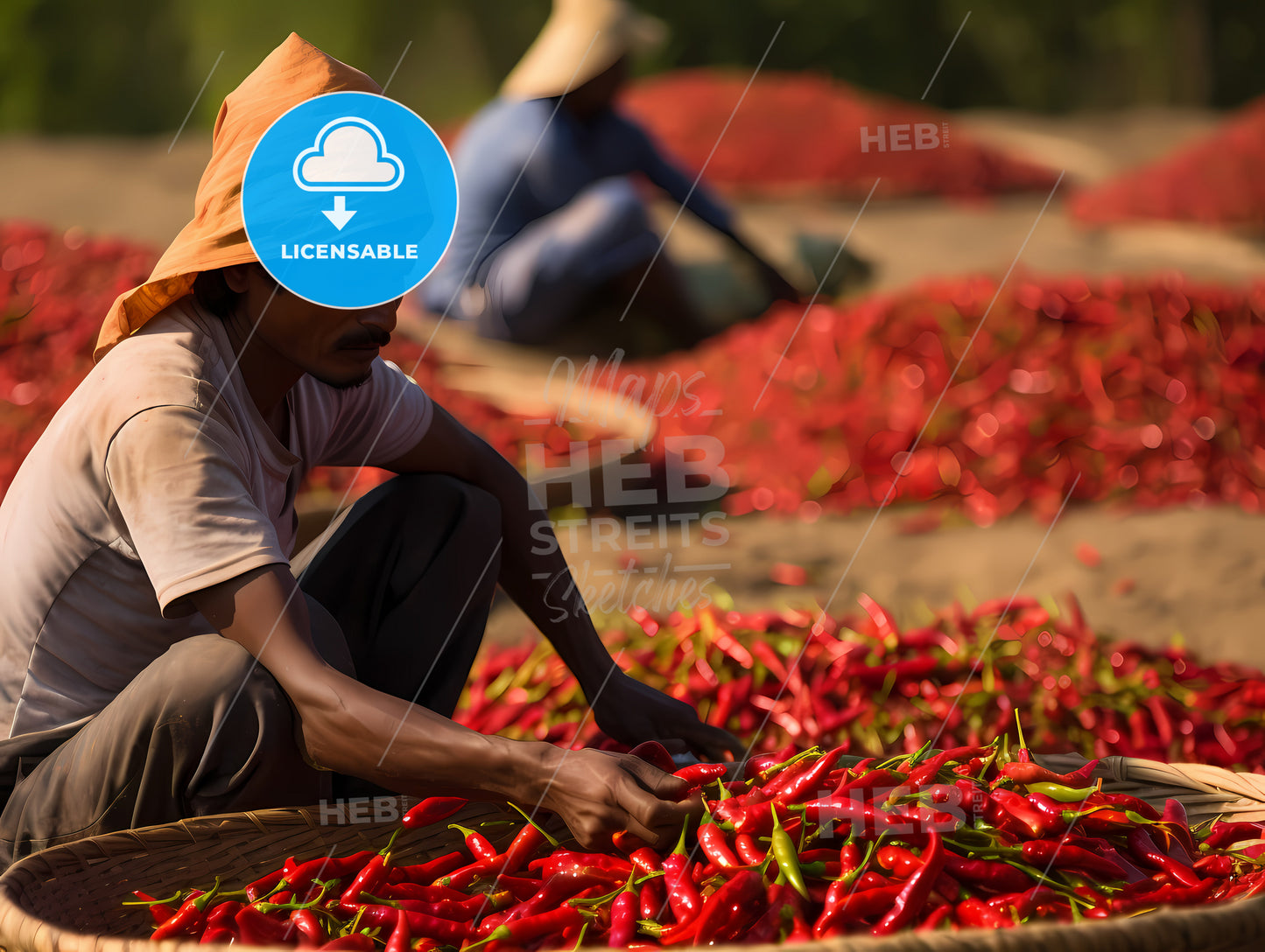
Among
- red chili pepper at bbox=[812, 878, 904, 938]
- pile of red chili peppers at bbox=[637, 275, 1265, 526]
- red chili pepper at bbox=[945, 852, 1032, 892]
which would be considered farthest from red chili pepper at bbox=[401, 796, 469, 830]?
pile of red chili peppers at bbox=[637, 275, 1265, 526]

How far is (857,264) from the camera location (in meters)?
6.00

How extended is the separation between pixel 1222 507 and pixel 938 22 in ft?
21.5

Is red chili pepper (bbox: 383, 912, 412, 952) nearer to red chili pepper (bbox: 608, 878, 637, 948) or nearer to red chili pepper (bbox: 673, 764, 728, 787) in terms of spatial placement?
red chili pepper (bbox: 608, 878, 637, 948)

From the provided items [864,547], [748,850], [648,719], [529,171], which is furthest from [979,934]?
[529,171]

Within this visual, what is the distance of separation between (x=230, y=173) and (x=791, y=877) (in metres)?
1.04

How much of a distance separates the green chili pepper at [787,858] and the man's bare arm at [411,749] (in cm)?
12

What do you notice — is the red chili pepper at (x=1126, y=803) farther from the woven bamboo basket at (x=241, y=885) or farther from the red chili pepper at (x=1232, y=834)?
the woven bamboo basket at (x=241, y=885)

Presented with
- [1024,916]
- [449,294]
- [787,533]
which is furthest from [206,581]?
[449,294]

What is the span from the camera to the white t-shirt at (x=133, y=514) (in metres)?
1.26

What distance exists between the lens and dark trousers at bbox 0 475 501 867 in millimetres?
1323

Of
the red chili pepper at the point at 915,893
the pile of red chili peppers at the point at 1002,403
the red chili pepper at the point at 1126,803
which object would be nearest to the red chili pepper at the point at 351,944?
the red chili pepper at the point at 915,893

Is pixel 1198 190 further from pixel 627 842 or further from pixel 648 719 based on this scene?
pixel 627 842

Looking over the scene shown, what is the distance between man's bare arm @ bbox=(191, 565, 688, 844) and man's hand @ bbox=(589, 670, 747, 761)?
48 centimetres

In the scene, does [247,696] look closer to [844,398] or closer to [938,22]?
[844,398]
